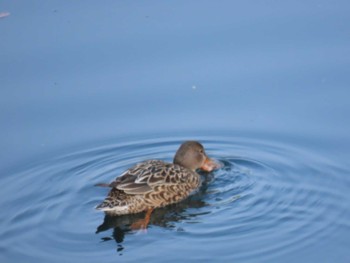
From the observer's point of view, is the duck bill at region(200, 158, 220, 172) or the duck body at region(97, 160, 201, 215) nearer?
the duck body at region(97, 160, 201, 215)

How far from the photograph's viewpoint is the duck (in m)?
9.99

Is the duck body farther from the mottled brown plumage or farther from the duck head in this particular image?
the duck head

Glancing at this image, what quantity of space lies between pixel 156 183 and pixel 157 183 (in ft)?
0.05

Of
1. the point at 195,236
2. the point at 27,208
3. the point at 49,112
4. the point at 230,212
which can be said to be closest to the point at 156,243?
the point at 195,236

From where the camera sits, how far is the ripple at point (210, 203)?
355 inches

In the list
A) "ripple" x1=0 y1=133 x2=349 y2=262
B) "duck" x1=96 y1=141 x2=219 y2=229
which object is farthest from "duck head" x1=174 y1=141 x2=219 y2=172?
"ripple" x1=0 y1=133 x2=349 y2=262

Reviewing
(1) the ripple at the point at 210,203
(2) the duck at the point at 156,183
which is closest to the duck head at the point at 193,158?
(2) the duck at the point at 156,183

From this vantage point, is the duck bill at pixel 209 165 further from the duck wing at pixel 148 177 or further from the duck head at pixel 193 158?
the duck wing at pixel 148 177

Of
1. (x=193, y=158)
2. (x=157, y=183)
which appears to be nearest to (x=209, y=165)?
(x=193, y=158)

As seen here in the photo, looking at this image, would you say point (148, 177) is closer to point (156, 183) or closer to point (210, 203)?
point (156, 183)

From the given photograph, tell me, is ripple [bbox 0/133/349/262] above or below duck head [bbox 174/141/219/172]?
below

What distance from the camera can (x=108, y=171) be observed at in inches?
428

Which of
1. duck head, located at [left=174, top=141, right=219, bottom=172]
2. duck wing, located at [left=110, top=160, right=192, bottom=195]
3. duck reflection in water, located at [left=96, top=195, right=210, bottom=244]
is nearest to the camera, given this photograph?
duck reflection in water, located at [left=96, top=195, right=210, bottom=244]

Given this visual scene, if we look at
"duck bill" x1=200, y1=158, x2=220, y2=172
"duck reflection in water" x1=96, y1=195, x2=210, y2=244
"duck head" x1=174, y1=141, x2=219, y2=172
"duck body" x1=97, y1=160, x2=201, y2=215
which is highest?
"duck head" x1=174, y1=141, x2=219, y2=172
